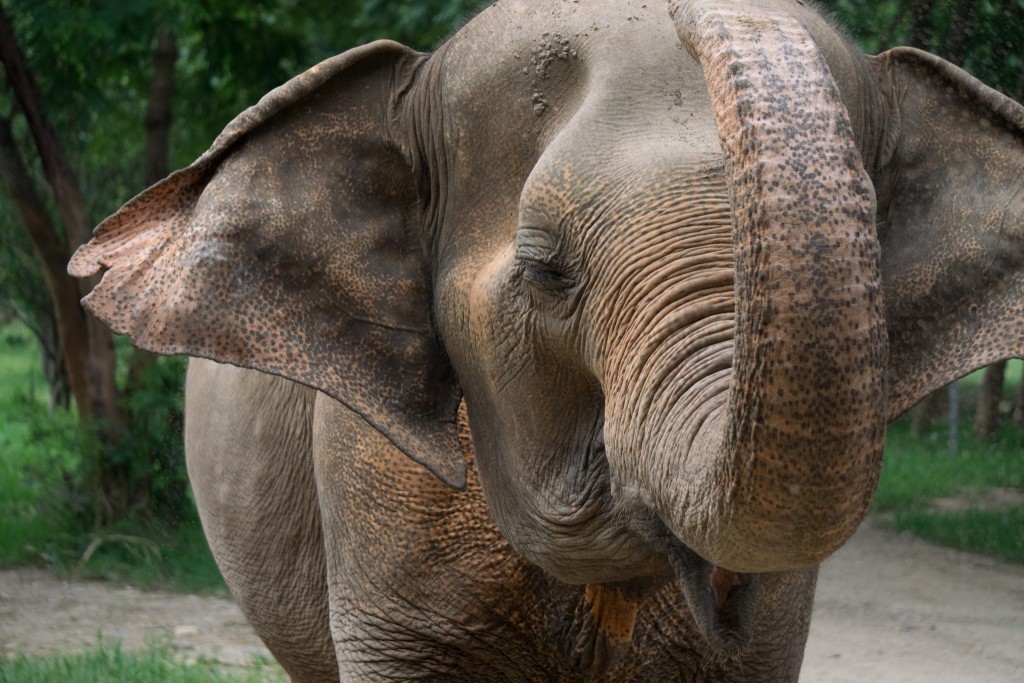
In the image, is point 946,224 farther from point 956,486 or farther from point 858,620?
point 956,486

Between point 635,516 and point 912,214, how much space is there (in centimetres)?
83

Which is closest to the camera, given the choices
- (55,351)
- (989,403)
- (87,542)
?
(87,542)

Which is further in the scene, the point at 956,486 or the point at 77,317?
the point at 956,486

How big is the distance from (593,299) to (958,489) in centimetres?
927

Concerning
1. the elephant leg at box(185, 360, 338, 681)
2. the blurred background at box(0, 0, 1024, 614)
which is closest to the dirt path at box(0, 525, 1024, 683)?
the blurred background at box(0, 0, 1024, 614)

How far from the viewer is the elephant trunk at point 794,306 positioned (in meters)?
1.46

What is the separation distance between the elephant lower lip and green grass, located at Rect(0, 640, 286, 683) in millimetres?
3716

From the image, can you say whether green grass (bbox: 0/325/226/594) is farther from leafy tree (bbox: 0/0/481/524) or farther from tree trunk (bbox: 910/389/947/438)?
tree trunk (bbox: 910/389/947/438)

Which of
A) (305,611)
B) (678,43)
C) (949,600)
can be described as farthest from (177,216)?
(949,600)

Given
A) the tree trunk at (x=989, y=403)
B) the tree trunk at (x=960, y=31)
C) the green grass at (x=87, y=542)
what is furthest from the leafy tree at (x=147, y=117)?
the tree trunk at (x=989, y=403)

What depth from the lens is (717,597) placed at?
6.79 ft

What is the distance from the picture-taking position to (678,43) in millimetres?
2186

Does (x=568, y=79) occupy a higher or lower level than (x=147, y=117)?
higher

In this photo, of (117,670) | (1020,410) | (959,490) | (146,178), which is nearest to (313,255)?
(117,670)
